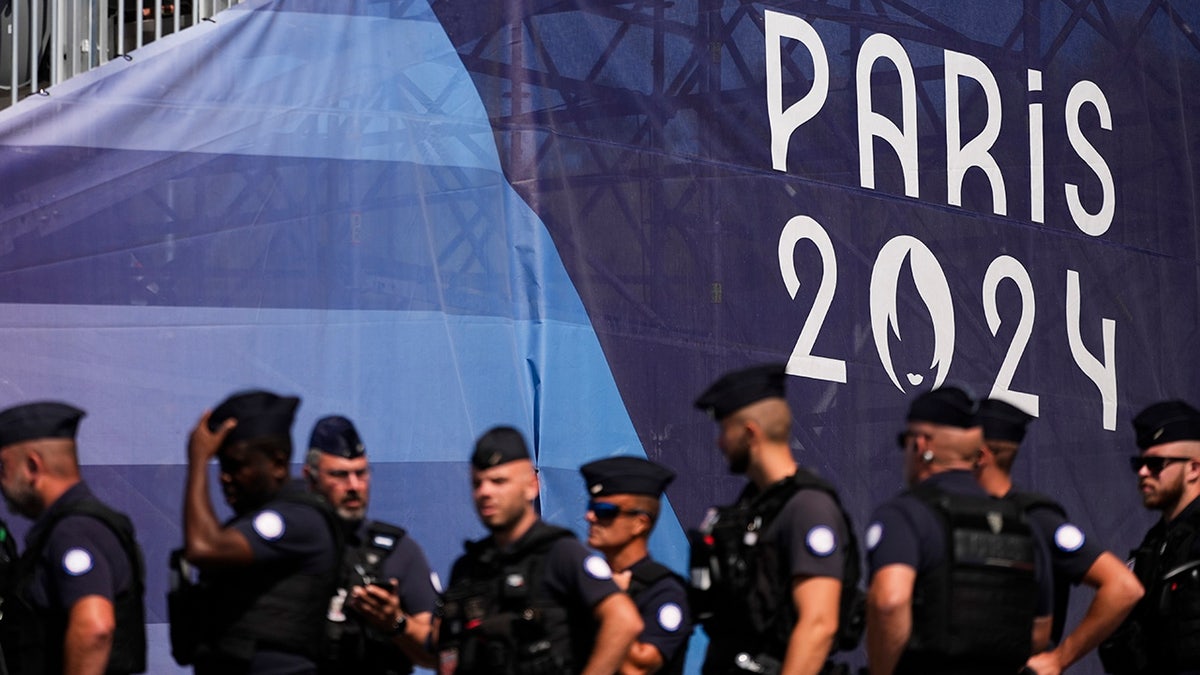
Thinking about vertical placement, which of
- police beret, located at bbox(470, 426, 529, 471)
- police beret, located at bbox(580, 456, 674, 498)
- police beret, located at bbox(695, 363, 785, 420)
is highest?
police beret, located at bbox(695, 363, 785, 420)

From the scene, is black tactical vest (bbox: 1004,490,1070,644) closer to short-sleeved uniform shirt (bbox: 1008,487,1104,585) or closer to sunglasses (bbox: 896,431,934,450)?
short-sleeved uniform shirt (bbox: 1008,487,1104,585)

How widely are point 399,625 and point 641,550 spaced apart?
2.73 ft

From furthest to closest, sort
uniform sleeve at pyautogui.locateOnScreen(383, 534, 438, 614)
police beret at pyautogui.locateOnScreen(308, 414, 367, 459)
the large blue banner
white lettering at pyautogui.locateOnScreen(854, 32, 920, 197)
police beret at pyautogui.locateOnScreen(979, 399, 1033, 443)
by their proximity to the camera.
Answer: white lettering at pyautogui.locateOnScreen(854, 32, 920, 197), the large blue banner, police beret at pyautogui.locateOnScreen(979, 399, 1033, 443), police beret at pyautogui.locateOnScreen(308, 414, 367, 459), uniform sleeve at pyautogui.locateOnScreen(383, 534, 438, 614)

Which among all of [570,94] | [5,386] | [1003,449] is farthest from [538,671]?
[570,94]

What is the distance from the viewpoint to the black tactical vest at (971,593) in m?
5.45

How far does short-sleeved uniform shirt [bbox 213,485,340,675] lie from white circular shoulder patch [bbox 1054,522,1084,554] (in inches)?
94.1

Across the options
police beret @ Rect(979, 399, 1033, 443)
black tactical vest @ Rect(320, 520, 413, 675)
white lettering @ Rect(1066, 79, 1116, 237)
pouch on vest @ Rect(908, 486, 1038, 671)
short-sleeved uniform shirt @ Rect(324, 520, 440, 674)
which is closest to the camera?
pouch on vest @ Rect(908, 486, 1038, 671)

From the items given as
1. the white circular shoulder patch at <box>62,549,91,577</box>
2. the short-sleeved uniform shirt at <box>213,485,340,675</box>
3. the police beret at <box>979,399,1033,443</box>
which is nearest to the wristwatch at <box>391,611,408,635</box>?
the short-sleeved uniform shirt at <box>213,485,340,675</box>

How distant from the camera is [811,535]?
16.7 ft

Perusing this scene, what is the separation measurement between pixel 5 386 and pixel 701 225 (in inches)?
116

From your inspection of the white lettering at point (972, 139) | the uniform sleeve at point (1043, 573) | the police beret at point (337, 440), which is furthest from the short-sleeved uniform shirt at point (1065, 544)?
the white lettering at point (972, 139)

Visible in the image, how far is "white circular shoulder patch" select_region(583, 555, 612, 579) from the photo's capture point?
17.0ft

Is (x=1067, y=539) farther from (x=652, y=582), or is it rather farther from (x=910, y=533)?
(x=652, y=582)

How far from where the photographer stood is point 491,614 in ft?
17.2
